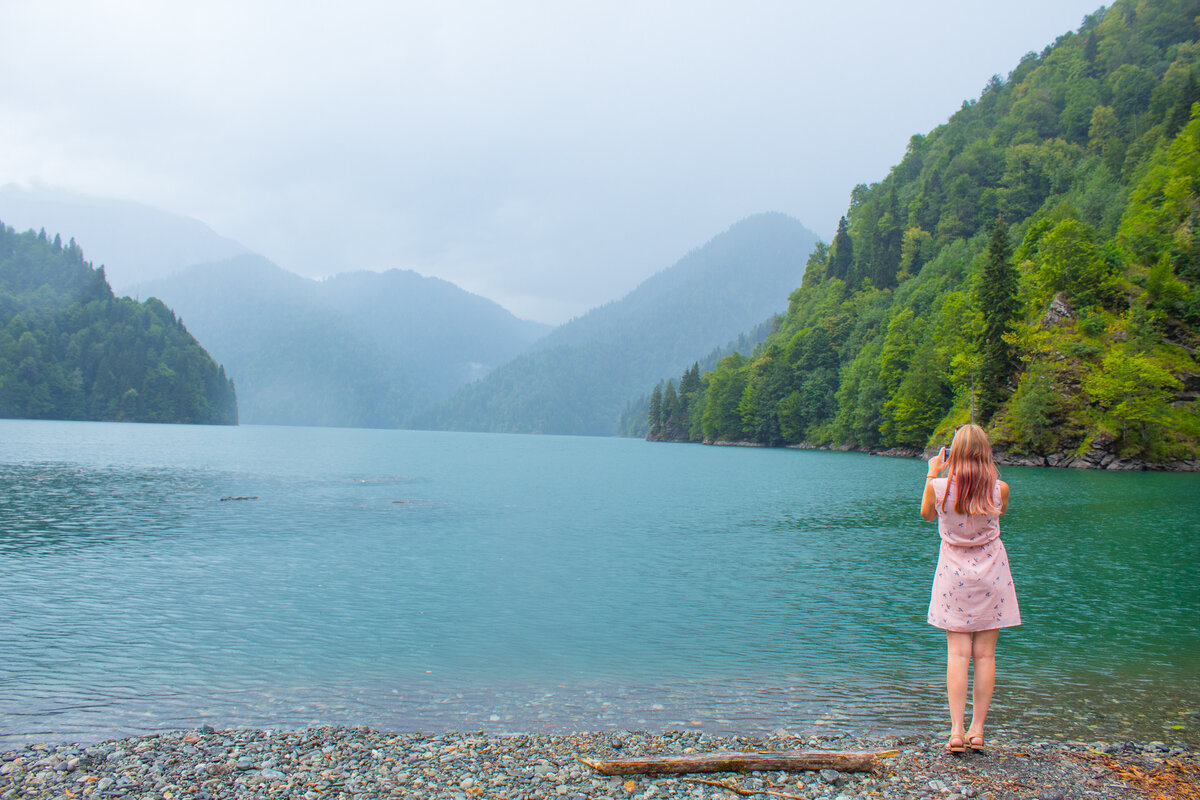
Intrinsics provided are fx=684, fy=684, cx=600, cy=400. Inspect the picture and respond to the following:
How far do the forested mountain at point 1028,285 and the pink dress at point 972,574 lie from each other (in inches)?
1283

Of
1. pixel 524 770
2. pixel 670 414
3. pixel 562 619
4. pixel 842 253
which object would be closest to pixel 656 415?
pixel 670 414

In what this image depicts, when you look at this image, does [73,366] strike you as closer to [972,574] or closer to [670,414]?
[670,414]

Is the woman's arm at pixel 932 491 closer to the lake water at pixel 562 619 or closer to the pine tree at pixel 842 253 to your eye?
the lake water at pixel 562 619

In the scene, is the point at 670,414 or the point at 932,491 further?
the point at 670,414

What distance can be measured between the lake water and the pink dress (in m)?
3.41

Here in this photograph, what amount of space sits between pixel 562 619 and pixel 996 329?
80.5 meters

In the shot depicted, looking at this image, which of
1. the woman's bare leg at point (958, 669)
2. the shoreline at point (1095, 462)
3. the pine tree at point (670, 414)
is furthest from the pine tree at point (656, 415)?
the woman's bare leg at point (958, 669)

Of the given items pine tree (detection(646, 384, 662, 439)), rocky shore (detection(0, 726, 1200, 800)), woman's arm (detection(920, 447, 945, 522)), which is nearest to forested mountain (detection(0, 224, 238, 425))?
pine tree (detection(646, 384, 662, 439))

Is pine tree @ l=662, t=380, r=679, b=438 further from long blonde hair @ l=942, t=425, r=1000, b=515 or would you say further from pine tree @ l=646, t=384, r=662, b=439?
long blonde hair @ l=942, t=425, r=1000, b=515

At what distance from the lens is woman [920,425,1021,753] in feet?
23.9

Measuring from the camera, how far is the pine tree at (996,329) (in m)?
80.1

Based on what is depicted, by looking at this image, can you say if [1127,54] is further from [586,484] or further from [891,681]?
[891,681]

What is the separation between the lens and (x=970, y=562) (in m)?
7.51

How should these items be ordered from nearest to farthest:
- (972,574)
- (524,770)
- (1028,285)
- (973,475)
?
(973,475) → (972,574) → (524,770) → (1028,285)
